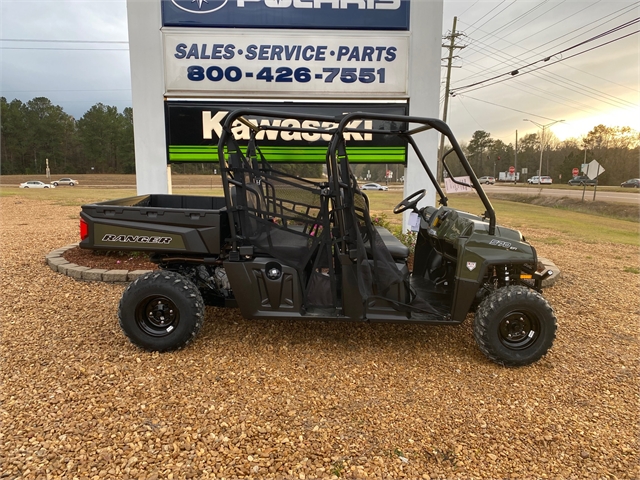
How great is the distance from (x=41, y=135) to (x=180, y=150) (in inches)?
2202

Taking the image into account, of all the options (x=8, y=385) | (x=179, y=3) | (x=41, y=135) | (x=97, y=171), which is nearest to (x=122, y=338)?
(x=8, y=385)

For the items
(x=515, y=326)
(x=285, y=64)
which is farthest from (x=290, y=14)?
(x=515, y=326)

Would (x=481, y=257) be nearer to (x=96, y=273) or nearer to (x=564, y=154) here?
(x=96, y=273)

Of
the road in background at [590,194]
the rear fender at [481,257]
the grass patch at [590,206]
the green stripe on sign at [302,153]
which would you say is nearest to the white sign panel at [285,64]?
the green stripe on sign at [302,153]

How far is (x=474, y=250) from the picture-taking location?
9.91 feet

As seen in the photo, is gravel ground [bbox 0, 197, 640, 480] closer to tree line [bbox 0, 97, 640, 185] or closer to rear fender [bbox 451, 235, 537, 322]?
rear fender [bbox 451, 235, 537, 322]

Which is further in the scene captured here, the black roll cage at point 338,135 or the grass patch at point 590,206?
the grass patch at point 590,206

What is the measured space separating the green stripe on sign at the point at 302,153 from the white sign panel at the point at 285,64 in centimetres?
78

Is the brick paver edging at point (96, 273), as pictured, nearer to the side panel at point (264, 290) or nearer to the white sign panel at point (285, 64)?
the side panel at point (264, 290)

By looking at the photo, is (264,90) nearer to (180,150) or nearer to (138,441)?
(180,150)

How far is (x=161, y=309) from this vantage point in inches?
125

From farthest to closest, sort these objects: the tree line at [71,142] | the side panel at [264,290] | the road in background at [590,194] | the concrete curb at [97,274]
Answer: the tree line at [71,142], the road in background at [590,194], the concrete curb at [97,274], the side panel at [264,290]

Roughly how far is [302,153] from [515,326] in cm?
405

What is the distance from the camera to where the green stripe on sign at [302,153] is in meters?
6.05
